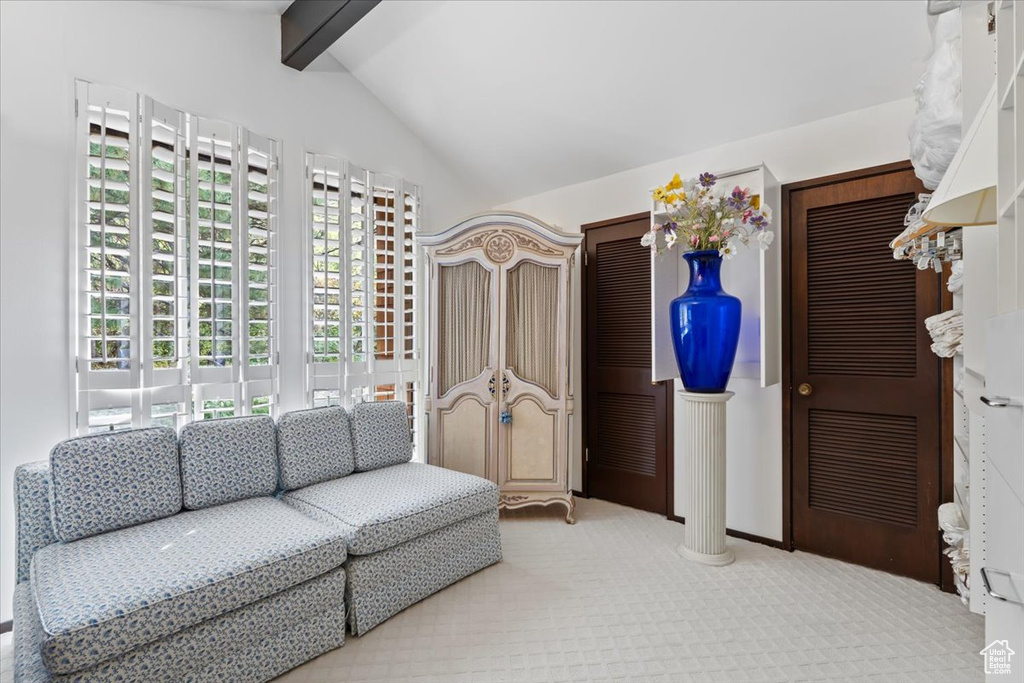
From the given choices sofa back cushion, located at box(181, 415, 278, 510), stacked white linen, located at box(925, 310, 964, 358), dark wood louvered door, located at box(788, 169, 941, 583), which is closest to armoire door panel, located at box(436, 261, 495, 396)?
sofa back cushion, located at box(181, 415, 278, 510)

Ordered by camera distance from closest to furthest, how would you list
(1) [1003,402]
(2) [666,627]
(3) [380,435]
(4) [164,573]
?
(1) [1003,402] < (4) [164,573] < (2) [666,627] < (3) [380,435]

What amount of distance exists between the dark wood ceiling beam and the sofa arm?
2361 mm

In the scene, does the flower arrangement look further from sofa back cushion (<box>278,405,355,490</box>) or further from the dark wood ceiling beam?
sofa back cushion (<box>278,405,355,490</box>)

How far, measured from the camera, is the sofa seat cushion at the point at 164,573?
4.62ft

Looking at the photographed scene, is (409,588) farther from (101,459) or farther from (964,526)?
(964,526)

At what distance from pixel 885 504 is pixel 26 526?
3759mm

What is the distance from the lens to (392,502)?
2293 millimetres

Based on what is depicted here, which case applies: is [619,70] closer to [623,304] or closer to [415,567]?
[623,304]

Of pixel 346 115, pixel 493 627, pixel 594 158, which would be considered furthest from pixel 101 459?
pixel 594 158

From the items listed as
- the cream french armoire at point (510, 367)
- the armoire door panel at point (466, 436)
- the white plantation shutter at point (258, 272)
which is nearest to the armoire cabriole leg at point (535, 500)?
the cream french armoire at point (510, 367)

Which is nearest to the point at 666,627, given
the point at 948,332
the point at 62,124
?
the point at 948,332

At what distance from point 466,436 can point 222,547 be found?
1.68 m

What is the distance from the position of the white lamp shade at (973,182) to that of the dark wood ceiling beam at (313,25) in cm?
238

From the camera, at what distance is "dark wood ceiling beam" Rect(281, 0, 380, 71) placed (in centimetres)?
247
